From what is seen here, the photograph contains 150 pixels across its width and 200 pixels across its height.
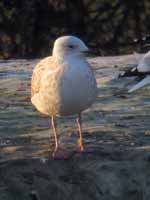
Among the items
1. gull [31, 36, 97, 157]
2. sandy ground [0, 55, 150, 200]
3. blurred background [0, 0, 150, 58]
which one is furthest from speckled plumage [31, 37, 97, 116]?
blurred background [0, 0, 150, 58]

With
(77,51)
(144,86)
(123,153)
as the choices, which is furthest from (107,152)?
(144,86)

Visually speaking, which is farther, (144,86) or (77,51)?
(144,86)

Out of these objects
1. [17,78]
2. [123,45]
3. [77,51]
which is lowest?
[123,45]

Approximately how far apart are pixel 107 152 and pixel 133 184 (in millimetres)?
551

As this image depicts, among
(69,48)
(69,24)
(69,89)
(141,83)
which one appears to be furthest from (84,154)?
(69,24)

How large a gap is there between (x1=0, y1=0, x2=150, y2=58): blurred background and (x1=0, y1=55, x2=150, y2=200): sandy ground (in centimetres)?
799

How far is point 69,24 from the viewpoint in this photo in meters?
17.8

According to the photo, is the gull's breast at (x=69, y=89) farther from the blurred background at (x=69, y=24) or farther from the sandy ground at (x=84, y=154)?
the blurred background at (x=69, y=24)

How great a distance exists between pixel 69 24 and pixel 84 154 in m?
11.4

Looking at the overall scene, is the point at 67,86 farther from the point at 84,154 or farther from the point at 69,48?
the point at 84,154

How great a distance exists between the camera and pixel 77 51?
6254 millimetres

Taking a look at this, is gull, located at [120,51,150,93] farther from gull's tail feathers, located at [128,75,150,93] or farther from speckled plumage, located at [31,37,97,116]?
speckled plumage, located at [31,37,97,116]

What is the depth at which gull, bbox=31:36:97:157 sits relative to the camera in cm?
607

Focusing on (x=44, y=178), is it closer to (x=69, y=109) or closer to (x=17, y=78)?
(x=69, y=109)
